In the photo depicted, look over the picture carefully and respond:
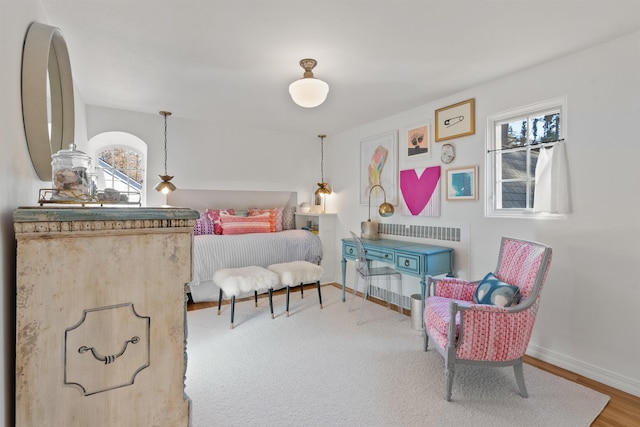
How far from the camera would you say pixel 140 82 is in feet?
9.58

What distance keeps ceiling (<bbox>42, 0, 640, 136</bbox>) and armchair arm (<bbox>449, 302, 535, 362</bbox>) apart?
179 centimetres

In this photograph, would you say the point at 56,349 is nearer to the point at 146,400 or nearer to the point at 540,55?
the point at 146,400

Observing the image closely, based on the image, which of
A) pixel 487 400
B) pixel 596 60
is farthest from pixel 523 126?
pixel 487 400

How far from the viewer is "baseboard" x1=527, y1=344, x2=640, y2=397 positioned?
211cm

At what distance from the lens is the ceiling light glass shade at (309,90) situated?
221 cm

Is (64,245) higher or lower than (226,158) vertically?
lower

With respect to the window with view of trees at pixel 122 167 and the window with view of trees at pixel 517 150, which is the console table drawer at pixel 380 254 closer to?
the window with view of trees at pixel 517 150

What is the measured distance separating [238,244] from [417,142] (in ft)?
8.33

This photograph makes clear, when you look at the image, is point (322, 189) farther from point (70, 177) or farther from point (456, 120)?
point (70, 177)

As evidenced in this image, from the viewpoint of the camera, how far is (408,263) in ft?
10.1

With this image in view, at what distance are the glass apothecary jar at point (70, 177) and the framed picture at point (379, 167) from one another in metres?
3.33

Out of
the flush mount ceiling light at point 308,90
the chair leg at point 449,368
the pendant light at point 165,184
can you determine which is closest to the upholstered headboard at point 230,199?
the pendant light at point 165,184

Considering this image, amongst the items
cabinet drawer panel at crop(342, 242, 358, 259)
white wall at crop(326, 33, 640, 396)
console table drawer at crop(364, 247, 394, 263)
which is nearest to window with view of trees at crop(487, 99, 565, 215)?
white wall at crop(326, 33, 640, 396)

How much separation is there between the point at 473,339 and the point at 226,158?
388 centimetres
